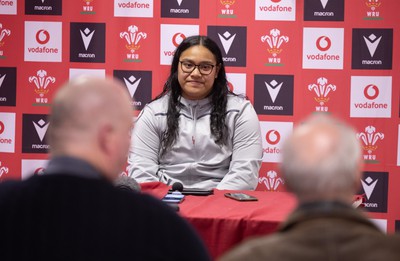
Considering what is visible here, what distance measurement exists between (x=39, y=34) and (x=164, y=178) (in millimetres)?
1683

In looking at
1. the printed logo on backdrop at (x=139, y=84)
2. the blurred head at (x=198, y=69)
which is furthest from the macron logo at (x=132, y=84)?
the blurred head at (x=198, y=69)

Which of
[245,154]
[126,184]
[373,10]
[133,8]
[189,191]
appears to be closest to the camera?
[126,184]

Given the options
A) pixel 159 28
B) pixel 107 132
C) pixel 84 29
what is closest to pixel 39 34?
pixel 84 29

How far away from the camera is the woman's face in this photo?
12.0ft

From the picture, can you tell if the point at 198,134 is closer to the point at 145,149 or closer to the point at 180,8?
the point at 145,149

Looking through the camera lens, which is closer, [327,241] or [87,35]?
[327,241]

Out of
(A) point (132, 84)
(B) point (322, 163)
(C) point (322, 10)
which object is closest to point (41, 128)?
(A) point (132, 84)

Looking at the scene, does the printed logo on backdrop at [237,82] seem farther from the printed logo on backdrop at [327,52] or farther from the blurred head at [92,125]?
the blurred head at [92,125]

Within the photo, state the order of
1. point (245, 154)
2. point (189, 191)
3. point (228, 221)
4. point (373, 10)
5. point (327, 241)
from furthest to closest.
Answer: point (373, 10) → point (245, 154) → point (189, 191) → point (228, 221) → point (327, 241)

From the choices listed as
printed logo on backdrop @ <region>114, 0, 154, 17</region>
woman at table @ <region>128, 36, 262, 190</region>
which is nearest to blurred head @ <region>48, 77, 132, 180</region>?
woman at table @ <region>128, 36, 262, 190</region>

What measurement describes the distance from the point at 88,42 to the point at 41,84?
0.48 m

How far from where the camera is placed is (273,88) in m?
4.26

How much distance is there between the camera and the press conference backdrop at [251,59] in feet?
13.9

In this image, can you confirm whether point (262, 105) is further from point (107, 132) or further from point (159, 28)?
point (107, 132)
